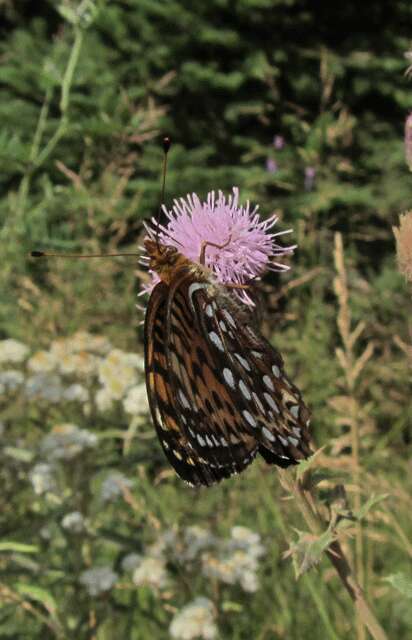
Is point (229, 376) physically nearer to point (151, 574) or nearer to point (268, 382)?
point (268, 382)

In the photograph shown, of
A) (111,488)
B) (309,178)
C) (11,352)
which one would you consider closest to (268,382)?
(111,488)

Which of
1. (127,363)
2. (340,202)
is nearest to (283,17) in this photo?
(340,202)

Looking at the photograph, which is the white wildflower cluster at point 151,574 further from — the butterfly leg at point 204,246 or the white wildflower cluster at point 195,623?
the butterfly leg at point 204,246

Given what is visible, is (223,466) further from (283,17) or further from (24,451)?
(283,17)

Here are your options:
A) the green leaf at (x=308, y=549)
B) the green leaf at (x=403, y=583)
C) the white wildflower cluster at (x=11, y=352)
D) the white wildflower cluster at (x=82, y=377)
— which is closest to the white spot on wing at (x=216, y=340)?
the green leaf at (x=308, y=549)

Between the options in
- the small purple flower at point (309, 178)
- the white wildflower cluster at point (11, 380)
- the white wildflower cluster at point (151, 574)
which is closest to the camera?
the white wildflower cluster at point (151, 574)

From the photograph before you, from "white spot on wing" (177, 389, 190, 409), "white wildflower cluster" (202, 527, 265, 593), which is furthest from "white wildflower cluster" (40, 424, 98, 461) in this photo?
"white spot on wing" (177, 389, 190, 409)
